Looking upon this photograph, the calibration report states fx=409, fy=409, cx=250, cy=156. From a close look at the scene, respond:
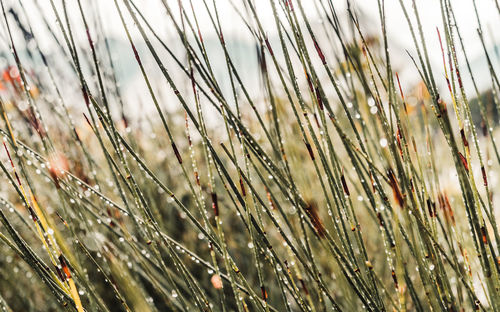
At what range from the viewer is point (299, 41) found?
2.08ft

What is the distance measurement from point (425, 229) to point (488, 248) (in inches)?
4.6

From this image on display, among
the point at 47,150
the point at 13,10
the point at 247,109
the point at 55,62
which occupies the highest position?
the point at 55,62

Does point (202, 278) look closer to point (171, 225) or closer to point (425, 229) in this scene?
point (171, 225)

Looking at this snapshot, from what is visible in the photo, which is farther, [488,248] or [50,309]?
[50,309]

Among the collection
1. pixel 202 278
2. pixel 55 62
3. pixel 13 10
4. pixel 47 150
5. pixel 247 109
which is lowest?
pixel 202 278

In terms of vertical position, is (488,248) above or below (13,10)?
below

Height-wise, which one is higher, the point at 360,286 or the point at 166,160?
the point at 166,160

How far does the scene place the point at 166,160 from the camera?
1.75m

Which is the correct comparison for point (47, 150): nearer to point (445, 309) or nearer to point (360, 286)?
point (360, 286)

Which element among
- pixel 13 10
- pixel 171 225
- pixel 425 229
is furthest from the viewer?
pixel 171 225

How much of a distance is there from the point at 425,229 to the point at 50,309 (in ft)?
4.69

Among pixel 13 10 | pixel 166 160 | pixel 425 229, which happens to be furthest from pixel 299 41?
pixel 166 160

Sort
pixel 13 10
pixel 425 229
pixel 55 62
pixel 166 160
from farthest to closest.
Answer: pixel 166 160 < pixel 55 62 < pixel 13 10 < pixel 425 229

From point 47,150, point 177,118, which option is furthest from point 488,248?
point 177,118
